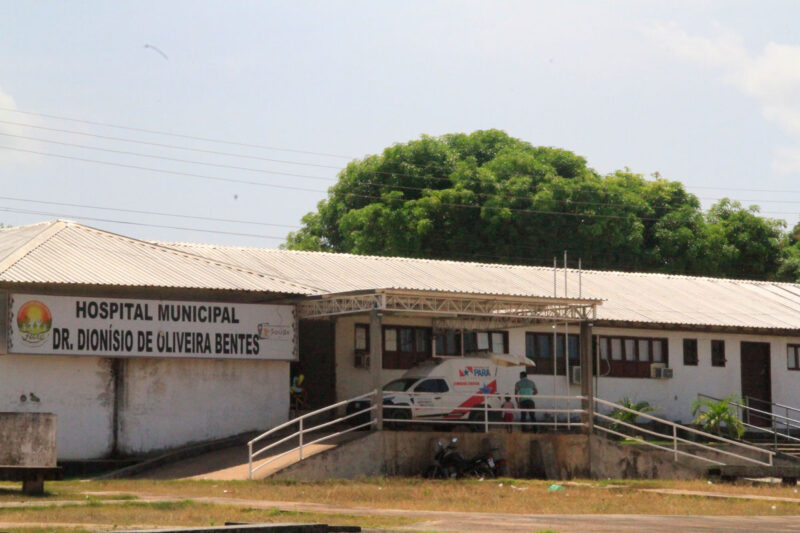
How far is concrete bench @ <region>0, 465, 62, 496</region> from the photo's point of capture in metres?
20.9

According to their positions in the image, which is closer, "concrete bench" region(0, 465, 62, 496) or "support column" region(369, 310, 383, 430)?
"concrete bench" region(0, 465, 62, 496)

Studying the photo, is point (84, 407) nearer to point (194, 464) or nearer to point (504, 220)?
point (194, 464)

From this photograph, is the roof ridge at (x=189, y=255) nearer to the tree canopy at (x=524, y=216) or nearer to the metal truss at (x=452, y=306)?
the metal truss at (x=452, y=306)

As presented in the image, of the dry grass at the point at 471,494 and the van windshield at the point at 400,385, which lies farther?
the van windshield at the point at 400,385

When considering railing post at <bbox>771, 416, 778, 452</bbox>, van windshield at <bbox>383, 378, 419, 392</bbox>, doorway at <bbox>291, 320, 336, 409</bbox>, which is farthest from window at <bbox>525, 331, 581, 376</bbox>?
doorway at <bbox>291, 320, 336, 409</bbox>

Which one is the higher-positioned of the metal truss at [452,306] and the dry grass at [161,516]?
the metal truss at [452,306]

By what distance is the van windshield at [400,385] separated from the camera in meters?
31.8

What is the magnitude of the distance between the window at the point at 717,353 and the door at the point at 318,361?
13.6m

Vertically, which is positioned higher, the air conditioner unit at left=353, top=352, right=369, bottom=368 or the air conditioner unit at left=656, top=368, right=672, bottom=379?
the air conditioner unit at left=353, top=352, right=369, bottom=368

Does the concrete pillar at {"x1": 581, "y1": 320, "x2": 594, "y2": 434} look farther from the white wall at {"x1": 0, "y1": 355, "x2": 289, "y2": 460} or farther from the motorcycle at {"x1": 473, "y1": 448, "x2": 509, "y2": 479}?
the white wall at {"x1": 0, "y1": 355, "x2": 289, "y2": 460}

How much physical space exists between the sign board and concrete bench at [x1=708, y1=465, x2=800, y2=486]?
442 inches

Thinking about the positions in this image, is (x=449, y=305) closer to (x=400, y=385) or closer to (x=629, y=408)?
(x=400, y=385)

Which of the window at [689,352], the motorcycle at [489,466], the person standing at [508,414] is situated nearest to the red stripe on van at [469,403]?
the person standing at [508,414]

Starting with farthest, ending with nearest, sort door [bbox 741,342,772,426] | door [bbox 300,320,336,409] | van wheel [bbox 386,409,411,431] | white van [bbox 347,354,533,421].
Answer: door [bbox 741,342,772,426], door [bbox 300,320,336,409], white van [bbox 347,354,533,421], van wheel [bbox 386,409,411,431]
